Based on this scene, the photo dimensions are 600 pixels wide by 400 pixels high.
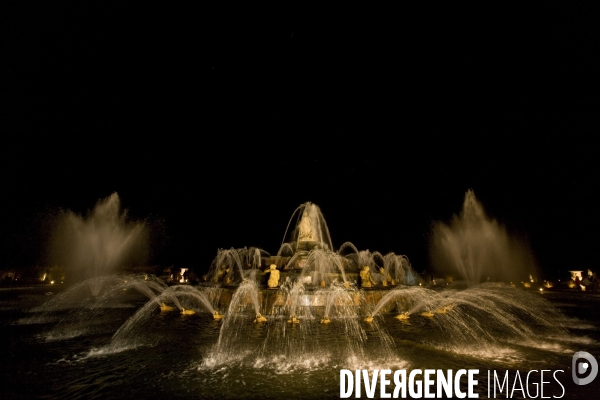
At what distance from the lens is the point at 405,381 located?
6379 millimetres

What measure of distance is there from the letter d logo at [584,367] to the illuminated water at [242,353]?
0.53 feet

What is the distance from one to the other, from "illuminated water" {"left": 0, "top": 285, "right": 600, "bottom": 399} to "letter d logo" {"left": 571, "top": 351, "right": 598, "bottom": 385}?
16cm

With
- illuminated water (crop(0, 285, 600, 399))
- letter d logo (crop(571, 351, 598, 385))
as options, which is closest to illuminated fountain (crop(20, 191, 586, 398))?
illuminated water (crop(0, 285, 600, 399))

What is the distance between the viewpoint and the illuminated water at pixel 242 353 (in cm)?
605

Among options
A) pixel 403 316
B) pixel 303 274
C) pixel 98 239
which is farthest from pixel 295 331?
pixel 98 239

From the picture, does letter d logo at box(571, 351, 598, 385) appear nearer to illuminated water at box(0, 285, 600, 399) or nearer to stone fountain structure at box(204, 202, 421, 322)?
illuminated water at box(0, 285, 600, 399)

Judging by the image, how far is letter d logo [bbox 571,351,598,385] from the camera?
6489 millimetres

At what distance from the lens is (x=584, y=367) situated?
287 inches

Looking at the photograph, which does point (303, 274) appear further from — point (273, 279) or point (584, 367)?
point (584, 367)

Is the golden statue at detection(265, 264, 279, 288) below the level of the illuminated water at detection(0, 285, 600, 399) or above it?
above

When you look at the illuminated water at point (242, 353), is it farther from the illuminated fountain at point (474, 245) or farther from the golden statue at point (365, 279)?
the illuminated fountain at point (474, 245)

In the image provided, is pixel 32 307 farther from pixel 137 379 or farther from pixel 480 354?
pixel 480 354

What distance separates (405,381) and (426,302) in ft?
32.4

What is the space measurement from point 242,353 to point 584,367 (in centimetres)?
799
